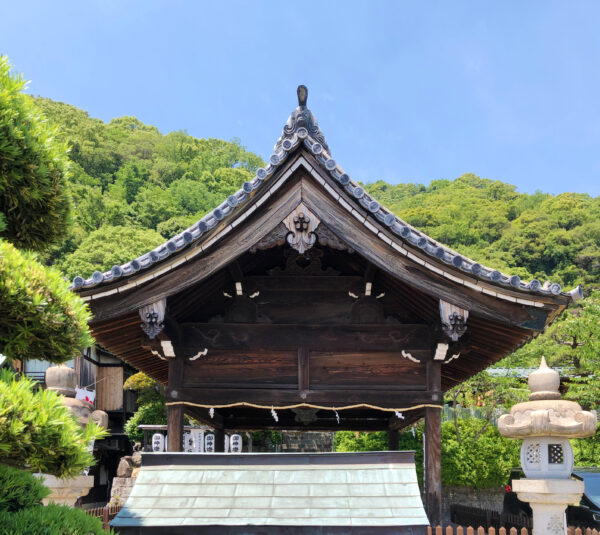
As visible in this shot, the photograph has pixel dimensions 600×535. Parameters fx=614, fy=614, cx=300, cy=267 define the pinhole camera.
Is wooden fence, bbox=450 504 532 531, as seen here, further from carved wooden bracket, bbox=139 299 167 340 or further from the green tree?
the green tree

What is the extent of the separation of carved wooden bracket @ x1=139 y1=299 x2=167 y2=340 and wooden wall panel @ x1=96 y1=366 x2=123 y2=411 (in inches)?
1280

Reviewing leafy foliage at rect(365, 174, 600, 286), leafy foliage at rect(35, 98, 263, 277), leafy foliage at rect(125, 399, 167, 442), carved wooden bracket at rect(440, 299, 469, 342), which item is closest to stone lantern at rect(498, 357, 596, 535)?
carved wooden bracket at rect(440, 299, 469, 342)

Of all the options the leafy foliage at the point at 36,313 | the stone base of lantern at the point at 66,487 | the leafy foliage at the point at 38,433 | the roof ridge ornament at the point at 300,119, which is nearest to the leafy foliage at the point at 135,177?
the roof ridge ornament at the point at 300,119

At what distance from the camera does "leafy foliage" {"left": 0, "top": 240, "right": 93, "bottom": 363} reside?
386 cm

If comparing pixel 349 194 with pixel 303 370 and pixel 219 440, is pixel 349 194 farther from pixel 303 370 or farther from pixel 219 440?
pixel 219 440

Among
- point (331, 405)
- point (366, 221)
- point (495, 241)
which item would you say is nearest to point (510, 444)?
point (331, 405)

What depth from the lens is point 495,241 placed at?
195ft

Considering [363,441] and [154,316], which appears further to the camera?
[363,441]

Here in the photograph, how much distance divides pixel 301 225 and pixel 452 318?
2.24m

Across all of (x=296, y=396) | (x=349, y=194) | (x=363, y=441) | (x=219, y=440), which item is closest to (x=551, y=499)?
(x=296, y=396)

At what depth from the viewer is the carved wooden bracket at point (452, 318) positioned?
776 cm

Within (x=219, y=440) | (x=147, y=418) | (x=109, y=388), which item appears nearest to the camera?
(x=219, y=440)

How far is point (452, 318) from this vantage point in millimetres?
7762

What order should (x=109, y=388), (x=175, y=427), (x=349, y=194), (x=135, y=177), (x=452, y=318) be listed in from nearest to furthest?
(x=349, y=194)
(x=452, y=318)
(x=175, y=427)
(x=109, y=388)
(x=135, y=177)
